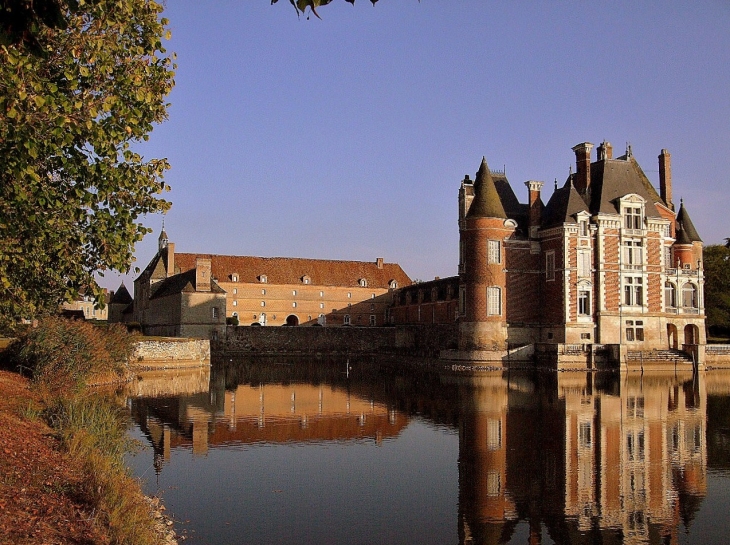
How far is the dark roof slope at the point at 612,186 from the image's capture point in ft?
149

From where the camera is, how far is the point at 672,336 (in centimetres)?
4700

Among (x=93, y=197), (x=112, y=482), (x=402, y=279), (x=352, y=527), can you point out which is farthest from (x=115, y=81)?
(x=402, y=279)

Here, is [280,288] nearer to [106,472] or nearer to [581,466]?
[581,466]

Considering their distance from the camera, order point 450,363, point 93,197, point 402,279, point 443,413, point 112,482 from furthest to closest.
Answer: point 402,279 < point 450,363 < point 443,413 < point 93,197 < point 112,482

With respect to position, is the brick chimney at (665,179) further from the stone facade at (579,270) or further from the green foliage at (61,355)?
the green foliage at (61,355)

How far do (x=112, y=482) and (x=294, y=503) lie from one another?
11.4ft

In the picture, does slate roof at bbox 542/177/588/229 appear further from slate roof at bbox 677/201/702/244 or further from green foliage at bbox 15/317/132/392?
green foliage at bbox 15/317/132/392

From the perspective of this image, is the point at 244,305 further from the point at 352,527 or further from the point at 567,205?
the point at 352,527

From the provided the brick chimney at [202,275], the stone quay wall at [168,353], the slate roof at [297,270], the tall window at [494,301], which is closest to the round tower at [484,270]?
the tall window at [494,301]

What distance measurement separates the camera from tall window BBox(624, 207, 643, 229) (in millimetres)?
45250

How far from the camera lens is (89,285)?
1143 cm

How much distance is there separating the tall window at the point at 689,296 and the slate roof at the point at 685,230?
129 inches

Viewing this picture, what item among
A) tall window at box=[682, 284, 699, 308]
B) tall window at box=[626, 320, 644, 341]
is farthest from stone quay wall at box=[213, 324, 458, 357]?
tall window at box=[682, 284, 699, 308]

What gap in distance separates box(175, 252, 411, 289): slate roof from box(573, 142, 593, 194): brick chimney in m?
32.4
